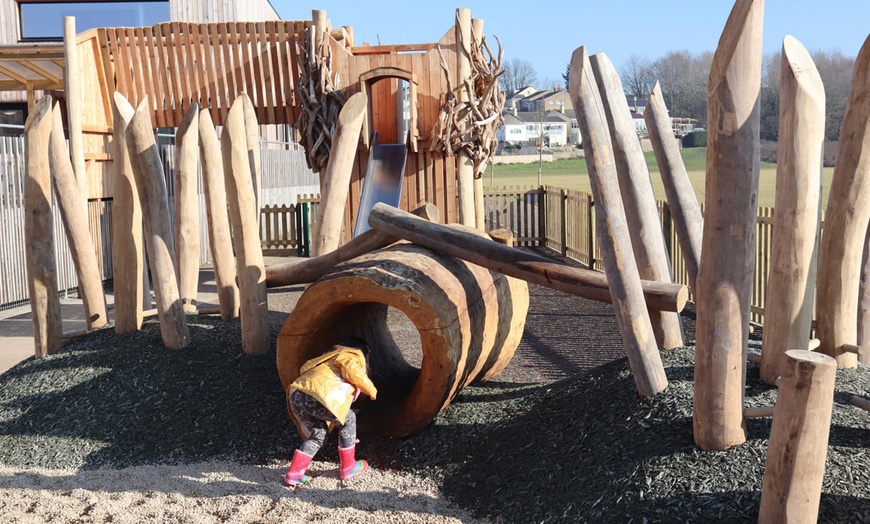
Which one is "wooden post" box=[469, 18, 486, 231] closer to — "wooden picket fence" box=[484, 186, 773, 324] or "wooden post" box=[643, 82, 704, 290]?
"wooden picket fence" box=[484, 186, 773, 324]

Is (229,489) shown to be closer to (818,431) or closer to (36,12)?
(818,431)

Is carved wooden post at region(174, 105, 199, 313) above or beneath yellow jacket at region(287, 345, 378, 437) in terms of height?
above

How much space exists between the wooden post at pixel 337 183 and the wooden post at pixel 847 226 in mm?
3706

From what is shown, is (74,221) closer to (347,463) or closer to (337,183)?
(337,183)

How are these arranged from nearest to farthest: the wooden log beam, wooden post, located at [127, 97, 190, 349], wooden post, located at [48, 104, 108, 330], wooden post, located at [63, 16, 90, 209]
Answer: the wooden log beam < wooden post, located at [127, 97, 190, 349] < wooden post, located at [48, 104, 108, 330] < wooden post, located at [63, 16, 90, 209]

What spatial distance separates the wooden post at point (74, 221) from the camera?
638 centimetres

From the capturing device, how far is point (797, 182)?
4.27m

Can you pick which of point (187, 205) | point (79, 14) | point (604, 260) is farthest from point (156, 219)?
point (79, 14)

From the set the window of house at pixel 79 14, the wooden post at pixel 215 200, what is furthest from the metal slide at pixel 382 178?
the window of house at pixel 79 14

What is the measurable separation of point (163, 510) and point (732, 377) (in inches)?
118

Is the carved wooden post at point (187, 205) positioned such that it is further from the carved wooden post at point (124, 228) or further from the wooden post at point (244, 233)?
the wooden post at point (244, 233)

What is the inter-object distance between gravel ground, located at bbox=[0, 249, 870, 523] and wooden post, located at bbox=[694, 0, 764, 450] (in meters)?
0.24

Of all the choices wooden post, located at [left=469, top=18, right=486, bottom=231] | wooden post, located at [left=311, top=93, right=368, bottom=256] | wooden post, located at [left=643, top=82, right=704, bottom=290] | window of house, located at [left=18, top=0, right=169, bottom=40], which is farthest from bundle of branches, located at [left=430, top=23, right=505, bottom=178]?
window of house, located at [left=18, top=0, right=169, bottom=40]

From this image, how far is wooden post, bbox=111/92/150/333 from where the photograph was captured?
6.40m
